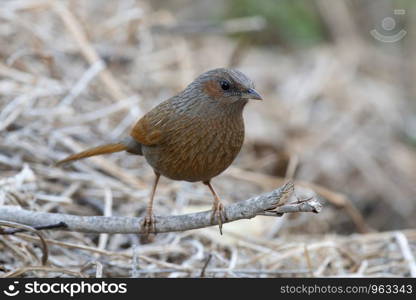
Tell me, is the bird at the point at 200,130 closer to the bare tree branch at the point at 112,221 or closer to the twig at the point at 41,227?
the bare tree branch at the point at 112,221

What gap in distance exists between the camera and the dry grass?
430cm

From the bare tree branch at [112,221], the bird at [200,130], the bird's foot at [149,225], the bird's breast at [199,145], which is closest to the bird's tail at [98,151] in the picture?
the bird at [200,130]

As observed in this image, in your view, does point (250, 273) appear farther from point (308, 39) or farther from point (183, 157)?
point (308, 39)

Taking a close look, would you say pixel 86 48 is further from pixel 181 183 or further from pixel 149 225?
pixel 149 225

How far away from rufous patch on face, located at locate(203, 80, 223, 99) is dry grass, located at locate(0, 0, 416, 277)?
3.38 feet

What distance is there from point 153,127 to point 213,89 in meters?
0.45

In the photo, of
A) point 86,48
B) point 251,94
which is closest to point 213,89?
point 251,94

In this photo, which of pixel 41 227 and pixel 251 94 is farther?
pixel 251 94

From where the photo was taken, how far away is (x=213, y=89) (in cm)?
407

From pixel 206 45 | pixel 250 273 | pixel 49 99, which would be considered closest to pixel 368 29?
pixel 206 45

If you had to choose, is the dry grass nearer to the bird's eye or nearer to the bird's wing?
the bird's wing

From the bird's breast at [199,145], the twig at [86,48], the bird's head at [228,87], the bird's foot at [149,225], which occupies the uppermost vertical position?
the twig at [86,48]

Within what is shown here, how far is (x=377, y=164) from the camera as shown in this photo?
297 inches

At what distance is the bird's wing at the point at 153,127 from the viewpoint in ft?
13.4
